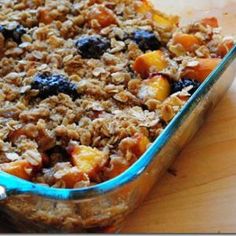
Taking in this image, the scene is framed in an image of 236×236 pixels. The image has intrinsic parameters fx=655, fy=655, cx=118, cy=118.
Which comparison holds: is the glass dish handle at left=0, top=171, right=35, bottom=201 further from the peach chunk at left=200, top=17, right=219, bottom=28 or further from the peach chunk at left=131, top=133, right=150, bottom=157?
the peach chunk at left=200, top=17, right=219, bottom=28

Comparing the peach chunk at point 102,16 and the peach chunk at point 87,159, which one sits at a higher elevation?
the peach chunk at point 102,16

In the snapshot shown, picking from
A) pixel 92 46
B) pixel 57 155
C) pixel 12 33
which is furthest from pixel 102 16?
pixel 57 155

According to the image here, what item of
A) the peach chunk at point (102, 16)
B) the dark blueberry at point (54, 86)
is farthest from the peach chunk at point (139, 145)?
the peach chunk at point (102, 16)

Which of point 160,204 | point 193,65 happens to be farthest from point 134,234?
point 193,65

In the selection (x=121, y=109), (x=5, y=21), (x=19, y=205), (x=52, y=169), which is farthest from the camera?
(x=5, y=21)

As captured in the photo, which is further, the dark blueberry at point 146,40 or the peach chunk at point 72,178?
the dark blueberry at point 146,40

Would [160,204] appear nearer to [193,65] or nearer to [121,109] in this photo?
[121,109]

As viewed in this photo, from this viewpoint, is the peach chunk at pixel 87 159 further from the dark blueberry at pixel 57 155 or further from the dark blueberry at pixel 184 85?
the dark blueberry at pixel 184 85
